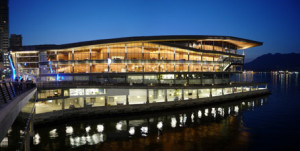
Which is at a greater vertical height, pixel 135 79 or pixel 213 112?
pixel 135 79

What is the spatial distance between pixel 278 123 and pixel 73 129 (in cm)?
3588

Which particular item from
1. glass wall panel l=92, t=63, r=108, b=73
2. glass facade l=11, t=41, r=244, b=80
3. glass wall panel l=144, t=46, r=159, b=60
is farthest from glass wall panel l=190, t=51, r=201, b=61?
glass wall panel l=92, t=63, r=108, b=73

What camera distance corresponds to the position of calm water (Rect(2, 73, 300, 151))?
91.7 feet

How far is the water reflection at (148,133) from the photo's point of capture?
28141mm

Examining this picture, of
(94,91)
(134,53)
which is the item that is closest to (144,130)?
(94,91)

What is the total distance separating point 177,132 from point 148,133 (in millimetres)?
4453

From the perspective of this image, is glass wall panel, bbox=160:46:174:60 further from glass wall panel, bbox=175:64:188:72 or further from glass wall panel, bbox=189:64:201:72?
glass wall panel, bbox=189:64:201:72

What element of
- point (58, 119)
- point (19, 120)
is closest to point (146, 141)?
point (58, 119)

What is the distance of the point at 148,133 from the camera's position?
107 feet

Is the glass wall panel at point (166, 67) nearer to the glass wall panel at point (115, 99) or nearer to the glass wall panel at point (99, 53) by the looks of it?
the glass wall panel at point (115, 99)

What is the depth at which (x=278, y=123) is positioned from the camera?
130ft

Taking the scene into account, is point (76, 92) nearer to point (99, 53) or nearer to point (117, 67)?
point (117, 67)

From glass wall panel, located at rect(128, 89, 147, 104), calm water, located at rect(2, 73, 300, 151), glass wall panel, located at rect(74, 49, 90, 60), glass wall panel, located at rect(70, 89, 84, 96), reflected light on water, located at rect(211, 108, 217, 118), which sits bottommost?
calm water, located at rect(2, 73, 300, 151)

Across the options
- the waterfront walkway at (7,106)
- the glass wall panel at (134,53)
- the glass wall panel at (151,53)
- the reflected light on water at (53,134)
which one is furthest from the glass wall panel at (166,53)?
the waterfront walkway at (7,106)
